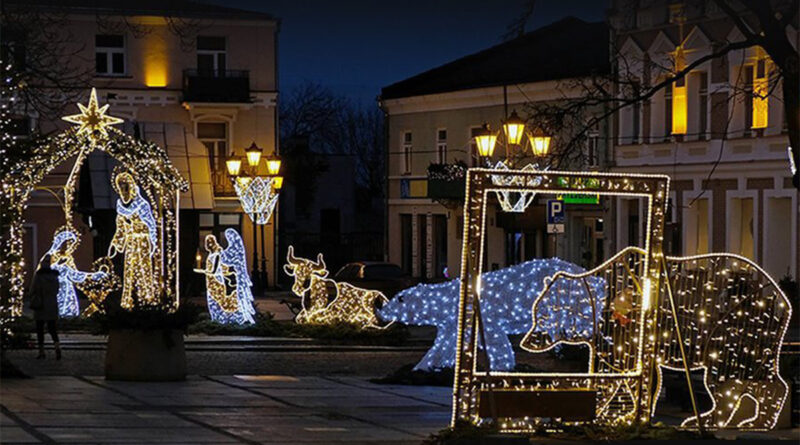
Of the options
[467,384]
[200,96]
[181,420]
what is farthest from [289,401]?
[200,96]

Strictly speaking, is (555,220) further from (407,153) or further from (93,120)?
(407,153)

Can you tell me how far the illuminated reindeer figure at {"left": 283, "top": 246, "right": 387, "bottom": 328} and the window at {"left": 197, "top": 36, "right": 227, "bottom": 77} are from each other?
80.8 ft

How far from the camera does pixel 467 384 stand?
14414 millimetres

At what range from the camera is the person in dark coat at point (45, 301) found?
24552 millimetres

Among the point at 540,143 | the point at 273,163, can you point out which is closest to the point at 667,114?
the point at 273,163

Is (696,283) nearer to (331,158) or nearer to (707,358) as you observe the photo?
(707,358)

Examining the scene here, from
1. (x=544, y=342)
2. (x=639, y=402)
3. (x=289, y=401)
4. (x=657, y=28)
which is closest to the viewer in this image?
(x=639, y=402)

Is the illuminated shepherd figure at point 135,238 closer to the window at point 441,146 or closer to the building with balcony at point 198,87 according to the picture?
the building with balcony at point 198,87

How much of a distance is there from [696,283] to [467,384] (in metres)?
3.95

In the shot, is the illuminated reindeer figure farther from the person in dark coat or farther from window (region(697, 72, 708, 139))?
window (region(697, 72, 708, 139))

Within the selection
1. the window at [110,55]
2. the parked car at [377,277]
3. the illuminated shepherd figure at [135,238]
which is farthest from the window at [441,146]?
the illuminated shepherd figure at [135,238]

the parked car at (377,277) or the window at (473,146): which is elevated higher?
the window at (473,146)

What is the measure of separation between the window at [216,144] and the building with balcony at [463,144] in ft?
21.1

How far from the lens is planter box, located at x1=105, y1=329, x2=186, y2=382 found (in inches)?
792
